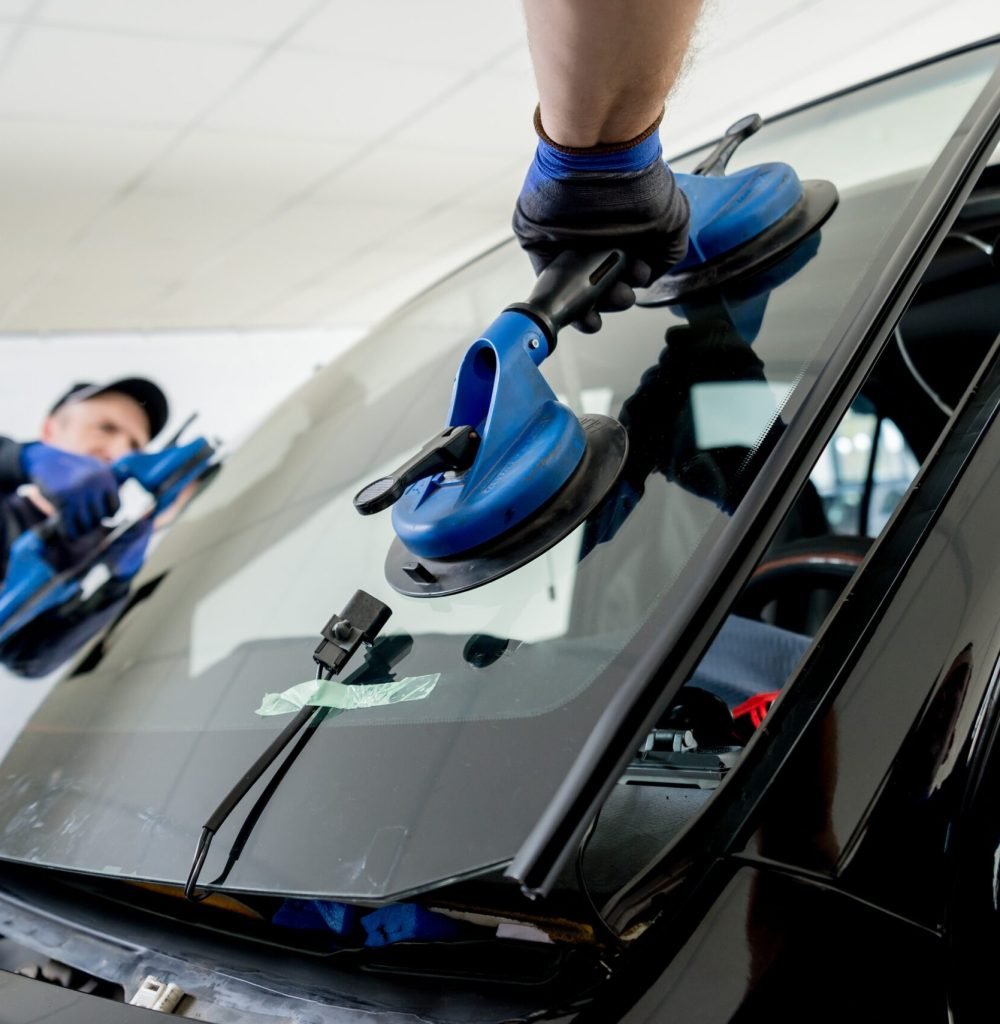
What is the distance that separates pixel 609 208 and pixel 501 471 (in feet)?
0.94

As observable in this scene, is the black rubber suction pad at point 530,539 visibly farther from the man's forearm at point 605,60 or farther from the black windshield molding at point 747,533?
the man's forearm at point 605,60

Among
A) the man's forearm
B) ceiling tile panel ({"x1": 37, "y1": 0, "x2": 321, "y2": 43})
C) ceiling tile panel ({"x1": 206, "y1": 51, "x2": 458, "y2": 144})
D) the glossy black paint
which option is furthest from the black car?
ceiling tile panel ({"x1": 206, "y1": 51, "x2": 458, "y2": 144})

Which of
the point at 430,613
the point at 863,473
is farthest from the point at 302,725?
the point at 863,473

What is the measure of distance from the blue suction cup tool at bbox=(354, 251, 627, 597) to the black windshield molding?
0.15m

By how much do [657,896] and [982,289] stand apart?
1.39m

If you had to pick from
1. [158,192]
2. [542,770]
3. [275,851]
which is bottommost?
[275,851]

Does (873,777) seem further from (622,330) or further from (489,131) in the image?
(489,131)

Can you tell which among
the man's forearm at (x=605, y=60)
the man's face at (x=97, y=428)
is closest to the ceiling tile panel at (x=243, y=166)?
the man's face at (x=97, y=428)

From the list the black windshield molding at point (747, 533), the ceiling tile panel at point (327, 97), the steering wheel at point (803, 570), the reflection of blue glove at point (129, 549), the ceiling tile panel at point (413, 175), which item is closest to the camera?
the black windshield molding at point (747, 533)

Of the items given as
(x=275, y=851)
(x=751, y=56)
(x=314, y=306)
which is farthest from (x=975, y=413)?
(x=314, y=306)

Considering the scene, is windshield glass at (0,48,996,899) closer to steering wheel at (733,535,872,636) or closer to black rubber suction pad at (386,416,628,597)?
black rubber suction pad at (386,416,628,597)

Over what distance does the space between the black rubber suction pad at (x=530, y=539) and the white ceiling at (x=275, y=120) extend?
57.8 inches

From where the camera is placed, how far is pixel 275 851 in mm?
753

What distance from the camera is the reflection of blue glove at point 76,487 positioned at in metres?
2.71
